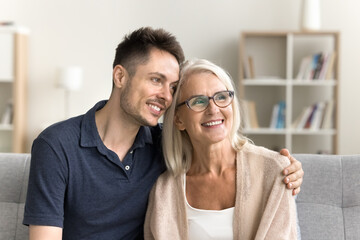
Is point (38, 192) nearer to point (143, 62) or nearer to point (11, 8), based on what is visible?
point (143, 62)

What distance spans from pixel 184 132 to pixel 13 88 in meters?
3.98

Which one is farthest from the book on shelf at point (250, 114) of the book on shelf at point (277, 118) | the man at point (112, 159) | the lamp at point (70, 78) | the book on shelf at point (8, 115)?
the man at point (112, 159)

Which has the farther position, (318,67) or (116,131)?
(318,67)

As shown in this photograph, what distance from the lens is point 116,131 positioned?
6.77 feet

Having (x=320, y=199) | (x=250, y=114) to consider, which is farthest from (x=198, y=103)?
(x=250, y=114)

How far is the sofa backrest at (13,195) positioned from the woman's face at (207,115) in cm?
74

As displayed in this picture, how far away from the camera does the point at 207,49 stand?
5.70 m

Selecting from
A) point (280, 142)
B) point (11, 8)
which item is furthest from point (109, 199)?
point (11, 8)

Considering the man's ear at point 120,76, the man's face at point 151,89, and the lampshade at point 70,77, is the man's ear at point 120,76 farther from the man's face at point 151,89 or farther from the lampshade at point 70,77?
the lampshade at point 70,77

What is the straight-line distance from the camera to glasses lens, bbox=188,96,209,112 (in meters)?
2.01

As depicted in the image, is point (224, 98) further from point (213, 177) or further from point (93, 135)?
point (93, 135)

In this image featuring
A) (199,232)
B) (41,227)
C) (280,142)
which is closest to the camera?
(41,227)

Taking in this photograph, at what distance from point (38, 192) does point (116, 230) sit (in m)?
0.34

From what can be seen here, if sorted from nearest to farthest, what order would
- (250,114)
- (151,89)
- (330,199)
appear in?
(151,89)
(330,199)
(250,114)
